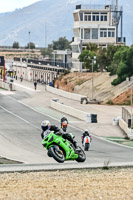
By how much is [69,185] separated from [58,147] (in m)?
3.70

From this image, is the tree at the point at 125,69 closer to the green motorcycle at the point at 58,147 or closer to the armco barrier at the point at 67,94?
the armco barrier at the point at 67,94

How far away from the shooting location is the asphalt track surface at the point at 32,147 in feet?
60.7

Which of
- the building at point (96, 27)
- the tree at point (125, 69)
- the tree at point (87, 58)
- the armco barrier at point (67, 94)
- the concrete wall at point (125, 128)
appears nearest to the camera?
the concrete wall at point (125, 128)

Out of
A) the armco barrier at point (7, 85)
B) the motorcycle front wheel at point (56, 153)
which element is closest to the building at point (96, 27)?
the armco barrier at point (7, 85)

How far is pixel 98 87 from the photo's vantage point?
89.8 meters

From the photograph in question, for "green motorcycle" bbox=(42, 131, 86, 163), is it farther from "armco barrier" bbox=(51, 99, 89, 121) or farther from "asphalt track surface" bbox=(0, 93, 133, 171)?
"armco barrier" bbox=(51, 99, 89, 121)

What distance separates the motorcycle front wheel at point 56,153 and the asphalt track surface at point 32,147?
0.73ft

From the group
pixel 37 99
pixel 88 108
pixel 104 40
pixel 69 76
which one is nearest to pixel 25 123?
pixel 88 108

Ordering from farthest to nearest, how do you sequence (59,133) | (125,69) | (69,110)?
(125,69), (69,110), (59,133)

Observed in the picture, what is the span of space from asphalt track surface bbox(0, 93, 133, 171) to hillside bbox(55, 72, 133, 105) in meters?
14.7

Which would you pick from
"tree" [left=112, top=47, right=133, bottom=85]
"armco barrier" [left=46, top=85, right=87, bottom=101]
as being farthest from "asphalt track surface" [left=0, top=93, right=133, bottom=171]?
"tree" [left=112, top=47, right=133, bottom=85]

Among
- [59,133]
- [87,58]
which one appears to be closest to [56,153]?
[59,133]

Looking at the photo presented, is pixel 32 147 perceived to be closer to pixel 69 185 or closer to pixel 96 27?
pixel 69 185

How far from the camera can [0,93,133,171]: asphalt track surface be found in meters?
18.5
